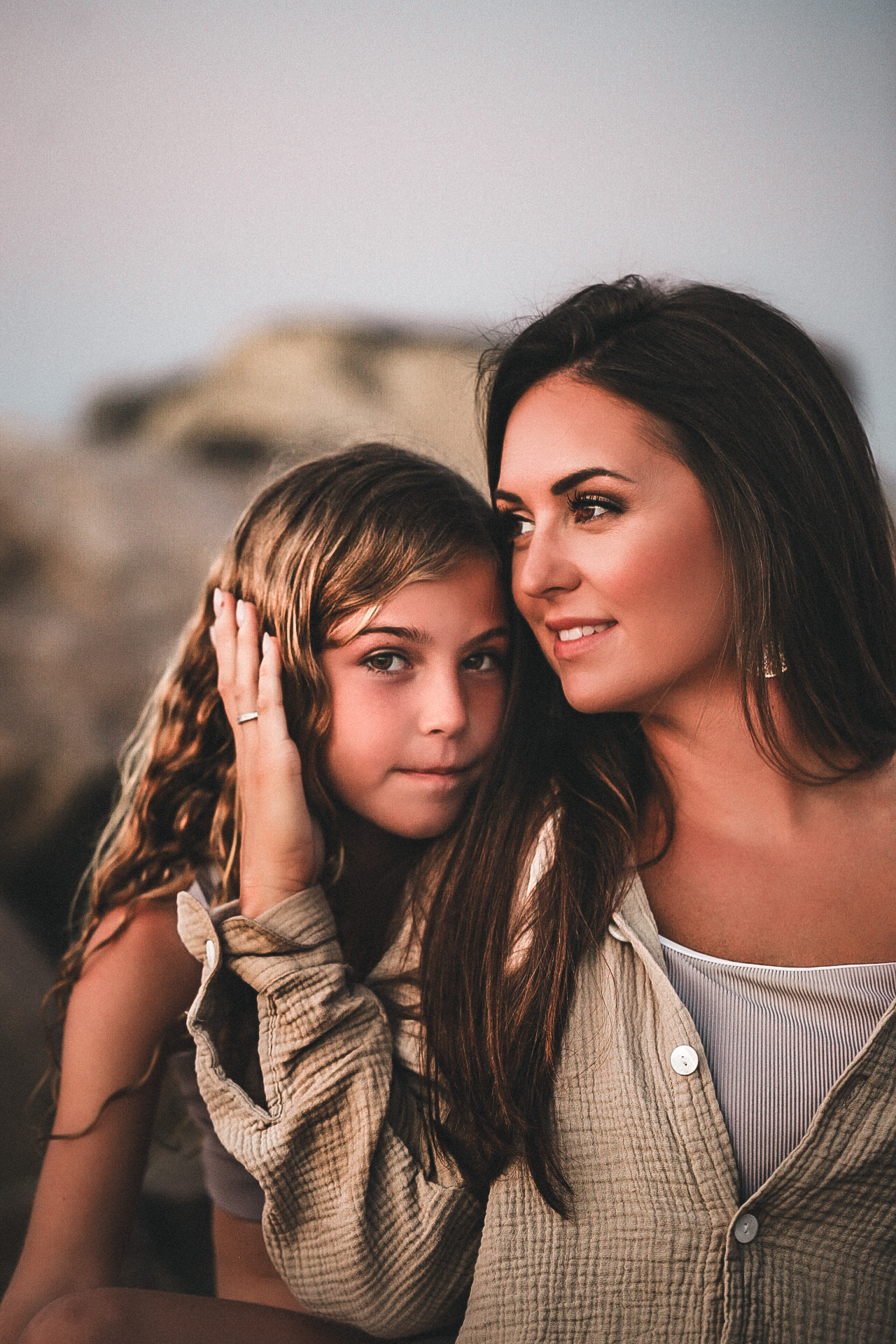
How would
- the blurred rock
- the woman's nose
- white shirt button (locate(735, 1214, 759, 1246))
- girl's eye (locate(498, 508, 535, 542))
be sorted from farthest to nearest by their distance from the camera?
the blurred rock, girl's eye (locate(498, 508, 535, 542)), the woman's nose, white shirt button (locate(735, 1214, 759, 1246))

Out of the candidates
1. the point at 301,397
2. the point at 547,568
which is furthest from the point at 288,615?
the point at 301,397

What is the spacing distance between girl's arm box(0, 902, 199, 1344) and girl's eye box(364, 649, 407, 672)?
0.59 meters

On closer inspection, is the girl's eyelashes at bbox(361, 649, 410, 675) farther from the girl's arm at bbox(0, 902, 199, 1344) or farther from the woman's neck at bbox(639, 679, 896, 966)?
the girl's arm at bbox(0, 902, 199, 1344)

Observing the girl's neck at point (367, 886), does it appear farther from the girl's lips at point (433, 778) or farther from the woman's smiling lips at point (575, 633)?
the woman's smiling lips at point (575, 633)

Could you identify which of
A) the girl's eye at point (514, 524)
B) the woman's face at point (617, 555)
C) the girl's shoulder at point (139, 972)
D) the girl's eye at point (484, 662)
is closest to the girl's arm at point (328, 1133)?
the girl's shoulder at point (139, 972)

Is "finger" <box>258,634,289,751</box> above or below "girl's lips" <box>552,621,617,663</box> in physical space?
below

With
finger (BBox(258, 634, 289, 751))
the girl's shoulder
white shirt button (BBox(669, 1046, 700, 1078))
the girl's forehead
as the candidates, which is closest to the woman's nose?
the girl's forehead

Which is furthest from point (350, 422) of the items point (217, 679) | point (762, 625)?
point (762, 625)

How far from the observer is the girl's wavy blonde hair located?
5.73 ft

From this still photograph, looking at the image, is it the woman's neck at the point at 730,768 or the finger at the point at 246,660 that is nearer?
the woman's neck at the point at 730,768

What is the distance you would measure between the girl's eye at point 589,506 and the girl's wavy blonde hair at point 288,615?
23 cm

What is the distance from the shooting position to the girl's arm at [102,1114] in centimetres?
169

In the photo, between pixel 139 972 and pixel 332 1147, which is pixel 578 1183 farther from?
pixel 139 972

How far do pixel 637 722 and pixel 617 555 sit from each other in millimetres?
392
